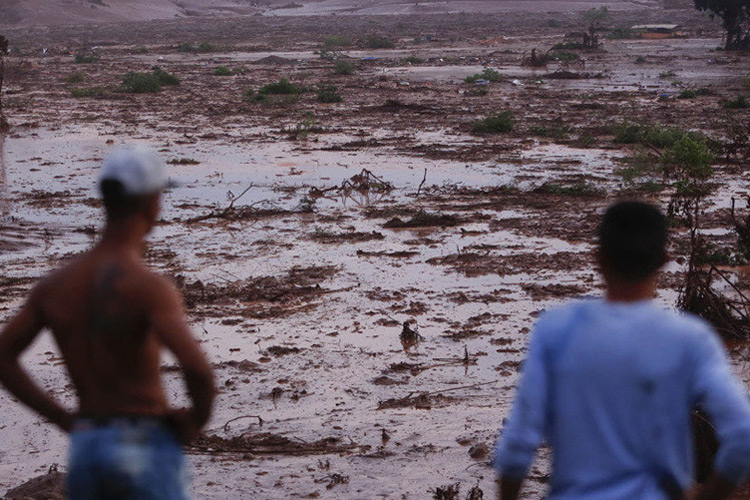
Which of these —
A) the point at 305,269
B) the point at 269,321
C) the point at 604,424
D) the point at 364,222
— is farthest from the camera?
the point at 364,222

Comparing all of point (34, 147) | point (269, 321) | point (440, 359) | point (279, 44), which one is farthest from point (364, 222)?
point (279, 44)

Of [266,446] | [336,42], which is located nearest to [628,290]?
[266,446]

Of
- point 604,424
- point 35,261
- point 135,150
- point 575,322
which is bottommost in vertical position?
point 35,261

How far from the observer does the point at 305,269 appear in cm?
1012

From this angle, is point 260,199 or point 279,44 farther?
point 279,44

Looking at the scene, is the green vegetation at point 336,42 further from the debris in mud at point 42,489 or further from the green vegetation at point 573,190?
the debris in mud at point 42,489

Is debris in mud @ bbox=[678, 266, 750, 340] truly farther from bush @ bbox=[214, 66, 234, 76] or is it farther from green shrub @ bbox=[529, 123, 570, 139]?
bush @ bbox=[214, 66, 234, 76]

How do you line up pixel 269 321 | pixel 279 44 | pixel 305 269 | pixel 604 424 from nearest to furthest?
pixel 604 424 < pixel 269 321 < pixel 305 269 < pixel 279 44

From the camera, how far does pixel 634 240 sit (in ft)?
7.74

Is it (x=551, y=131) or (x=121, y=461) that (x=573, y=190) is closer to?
(x=551, y=131)

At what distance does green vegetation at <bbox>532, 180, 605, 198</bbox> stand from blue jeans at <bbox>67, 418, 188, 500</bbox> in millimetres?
11589

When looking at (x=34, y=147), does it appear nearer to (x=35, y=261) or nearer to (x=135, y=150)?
(x=35, y=261)

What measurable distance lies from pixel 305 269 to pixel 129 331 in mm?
7545

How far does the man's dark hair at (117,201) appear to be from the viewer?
2662mm
